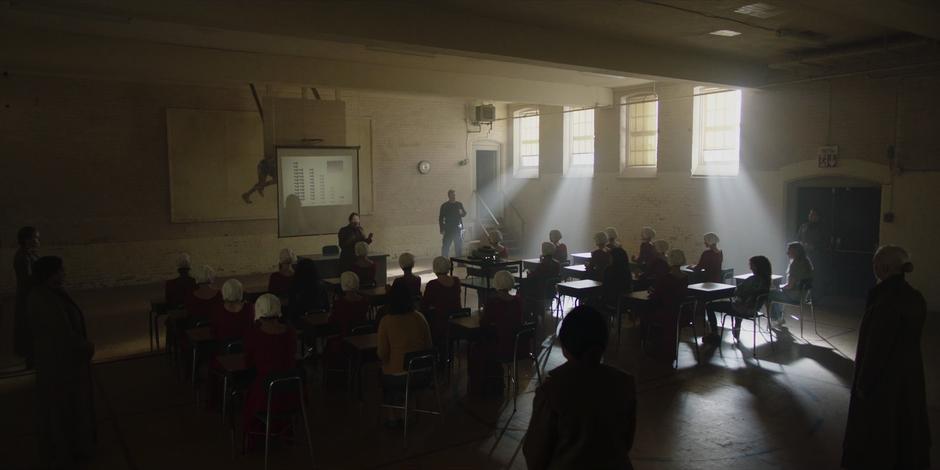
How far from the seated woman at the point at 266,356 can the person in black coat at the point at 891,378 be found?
14.6ft

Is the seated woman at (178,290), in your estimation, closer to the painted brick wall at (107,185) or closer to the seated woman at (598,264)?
the seated woman at (598,264)

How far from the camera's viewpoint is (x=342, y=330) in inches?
275

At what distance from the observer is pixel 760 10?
840cm

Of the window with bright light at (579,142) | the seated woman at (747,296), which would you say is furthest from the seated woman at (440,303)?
the window with bright light at (579,142)

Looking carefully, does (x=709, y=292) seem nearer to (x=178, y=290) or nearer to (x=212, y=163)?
(x=178, y=290)

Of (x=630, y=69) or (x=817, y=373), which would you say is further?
(x=630, y=69)

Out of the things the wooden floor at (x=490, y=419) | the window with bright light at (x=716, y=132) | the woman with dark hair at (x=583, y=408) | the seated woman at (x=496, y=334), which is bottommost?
the wooden floor at (x=490, y=419)

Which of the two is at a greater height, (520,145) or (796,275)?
(520,145)

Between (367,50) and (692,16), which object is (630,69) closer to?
(692,16)

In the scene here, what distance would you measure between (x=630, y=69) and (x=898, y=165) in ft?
16.9

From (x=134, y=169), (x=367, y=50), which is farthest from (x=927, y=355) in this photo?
(x=134, y=169)

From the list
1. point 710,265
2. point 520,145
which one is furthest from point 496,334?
point 520,145

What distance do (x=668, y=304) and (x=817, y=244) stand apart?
18.4 ft

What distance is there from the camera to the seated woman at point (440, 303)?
7617 millimetres
